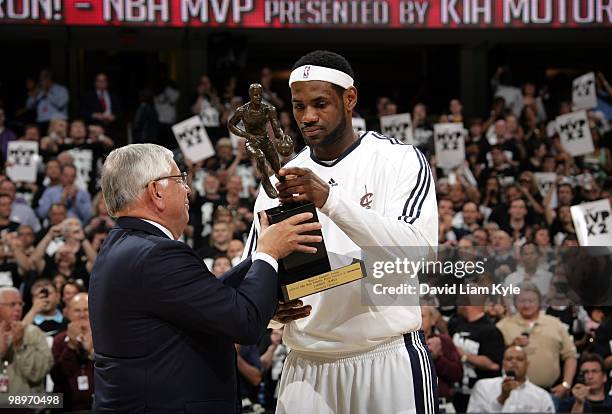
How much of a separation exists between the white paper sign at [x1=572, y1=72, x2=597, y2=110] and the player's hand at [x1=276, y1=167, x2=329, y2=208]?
400 inches

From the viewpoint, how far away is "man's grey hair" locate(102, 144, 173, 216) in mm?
3170

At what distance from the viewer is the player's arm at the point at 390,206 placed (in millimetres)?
3213

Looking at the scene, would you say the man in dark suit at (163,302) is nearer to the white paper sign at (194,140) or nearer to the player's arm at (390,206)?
the player's arm at (390,206)

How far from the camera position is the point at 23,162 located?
10844 millimetres

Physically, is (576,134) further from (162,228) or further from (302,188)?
(162,228)

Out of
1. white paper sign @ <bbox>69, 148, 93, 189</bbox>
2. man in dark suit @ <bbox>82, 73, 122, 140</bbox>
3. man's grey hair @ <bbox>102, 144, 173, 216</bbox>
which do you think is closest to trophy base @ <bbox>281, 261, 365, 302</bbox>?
man's grey hair @ <bbox>102, 144, 173, 216</bbox>

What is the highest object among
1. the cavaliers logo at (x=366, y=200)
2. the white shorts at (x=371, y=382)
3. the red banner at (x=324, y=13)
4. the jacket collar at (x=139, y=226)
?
the red banner at (x=324, y=13)

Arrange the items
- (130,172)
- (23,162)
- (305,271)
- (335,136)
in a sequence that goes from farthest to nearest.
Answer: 1. (23,162)
2. (335,136)
3. (305,271)
4. (130,172)

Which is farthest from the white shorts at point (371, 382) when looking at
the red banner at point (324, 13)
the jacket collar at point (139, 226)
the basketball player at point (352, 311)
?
the red banner at point (324, 13)

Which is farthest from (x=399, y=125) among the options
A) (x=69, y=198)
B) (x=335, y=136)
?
(x=335, y=136)

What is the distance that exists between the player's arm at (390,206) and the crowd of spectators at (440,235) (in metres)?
1.63

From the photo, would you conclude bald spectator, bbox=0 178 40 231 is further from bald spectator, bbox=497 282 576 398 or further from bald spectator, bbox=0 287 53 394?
bald spectator, bbox=497 282 576 398

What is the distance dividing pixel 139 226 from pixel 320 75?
3.07ft

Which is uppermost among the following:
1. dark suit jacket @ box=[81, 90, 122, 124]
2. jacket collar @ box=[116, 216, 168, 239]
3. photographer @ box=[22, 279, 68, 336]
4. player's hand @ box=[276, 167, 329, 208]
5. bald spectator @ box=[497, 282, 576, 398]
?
dark suit jacket @ box=[81, 90, 122, 124]
